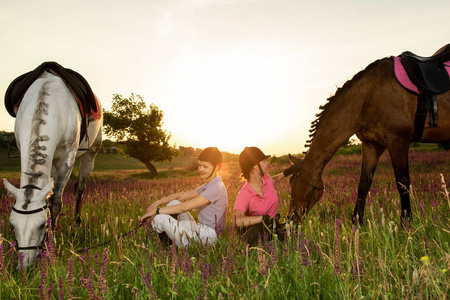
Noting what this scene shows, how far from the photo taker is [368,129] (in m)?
4.54

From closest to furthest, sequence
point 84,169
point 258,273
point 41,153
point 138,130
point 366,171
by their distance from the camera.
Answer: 1. point 258,273
2. point 41,153
3. point 366,171
4. point 84,169
5. point 138,130

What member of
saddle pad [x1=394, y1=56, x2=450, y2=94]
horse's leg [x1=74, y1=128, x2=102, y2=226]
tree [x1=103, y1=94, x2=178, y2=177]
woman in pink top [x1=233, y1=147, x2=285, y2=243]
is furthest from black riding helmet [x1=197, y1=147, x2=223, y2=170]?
tree [x1=103, y1=94, x2=178, y2=177]

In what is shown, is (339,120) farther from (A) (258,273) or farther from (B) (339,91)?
(A) (258,273)

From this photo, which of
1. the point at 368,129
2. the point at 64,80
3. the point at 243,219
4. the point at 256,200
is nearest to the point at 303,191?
the point at 256,200

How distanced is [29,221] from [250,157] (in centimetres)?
244

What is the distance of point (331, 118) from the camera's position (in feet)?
15.4

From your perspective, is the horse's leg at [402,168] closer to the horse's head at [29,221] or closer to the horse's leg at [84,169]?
the horse's head at [29,221]

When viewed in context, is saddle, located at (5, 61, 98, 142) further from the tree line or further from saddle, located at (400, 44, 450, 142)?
the tree line

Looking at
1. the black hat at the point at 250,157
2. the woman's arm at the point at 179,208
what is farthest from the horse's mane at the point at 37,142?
the black hat at the point at 250,157

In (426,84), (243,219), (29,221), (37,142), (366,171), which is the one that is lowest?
(243,219)

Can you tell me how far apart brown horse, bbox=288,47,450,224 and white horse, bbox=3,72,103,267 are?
10.4 ft

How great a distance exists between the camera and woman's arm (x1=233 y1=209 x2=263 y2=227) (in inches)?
137

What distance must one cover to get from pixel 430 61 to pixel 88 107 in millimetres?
5590

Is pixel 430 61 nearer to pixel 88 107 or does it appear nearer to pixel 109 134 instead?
pixel 88 107
